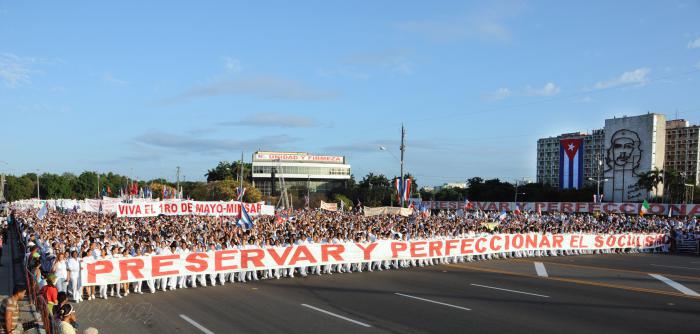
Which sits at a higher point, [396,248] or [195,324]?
[396,248]

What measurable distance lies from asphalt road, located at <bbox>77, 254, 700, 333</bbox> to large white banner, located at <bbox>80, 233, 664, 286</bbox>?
2.19 feet

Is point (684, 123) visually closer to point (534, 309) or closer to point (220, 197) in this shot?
point (220, 197)

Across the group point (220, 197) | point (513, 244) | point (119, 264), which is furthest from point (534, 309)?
point (220, 197)

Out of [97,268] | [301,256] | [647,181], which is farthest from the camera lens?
[647,181]

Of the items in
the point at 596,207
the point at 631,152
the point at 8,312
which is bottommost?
the point at 8,312

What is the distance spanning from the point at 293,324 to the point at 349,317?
1.51 m

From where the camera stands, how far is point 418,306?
545 inches

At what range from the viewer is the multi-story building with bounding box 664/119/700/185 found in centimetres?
16750

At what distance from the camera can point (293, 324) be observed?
456 inches

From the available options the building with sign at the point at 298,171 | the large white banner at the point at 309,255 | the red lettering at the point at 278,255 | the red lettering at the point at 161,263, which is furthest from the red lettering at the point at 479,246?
the building with sign at the point at 298,171

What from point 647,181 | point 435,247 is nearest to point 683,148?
point 647,181

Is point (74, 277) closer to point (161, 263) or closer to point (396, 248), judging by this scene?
point (161, 263)

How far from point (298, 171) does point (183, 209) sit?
317ft

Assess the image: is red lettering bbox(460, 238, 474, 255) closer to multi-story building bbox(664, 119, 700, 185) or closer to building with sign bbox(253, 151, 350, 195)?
building with sign bbox(253, 151, 350, 195)
